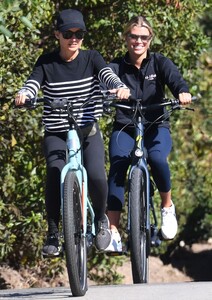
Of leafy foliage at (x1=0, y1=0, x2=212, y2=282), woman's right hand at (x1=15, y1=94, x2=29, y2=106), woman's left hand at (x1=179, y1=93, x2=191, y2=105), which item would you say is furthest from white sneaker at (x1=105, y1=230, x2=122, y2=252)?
leafy foliage at (x1=0, y1=0, x2=212, y2=282)

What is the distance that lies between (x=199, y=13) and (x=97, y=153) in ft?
14.5

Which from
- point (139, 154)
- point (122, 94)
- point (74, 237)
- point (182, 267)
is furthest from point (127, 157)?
point (182, 267)

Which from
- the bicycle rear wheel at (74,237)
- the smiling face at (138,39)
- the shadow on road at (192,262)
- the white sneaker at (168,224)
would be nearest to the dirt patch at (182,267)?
the shadow on road at (192,262)

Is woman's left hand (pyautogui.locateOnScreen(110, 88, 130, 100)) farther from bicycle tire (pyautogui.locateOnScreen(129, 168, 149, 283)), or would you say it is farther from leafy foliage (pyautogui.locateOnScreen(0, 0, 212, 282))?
leafy foliage (pyautogui.locateOnScreen(0, 0, 212, 282))

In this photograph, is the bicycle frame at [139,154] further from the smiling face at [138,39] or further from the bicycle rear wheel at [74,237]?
the bicycle rear wheel at [74,237]

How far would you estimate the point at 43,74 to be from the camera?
855 centimetres

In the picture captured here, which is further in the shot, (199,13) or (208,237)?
(208,237)

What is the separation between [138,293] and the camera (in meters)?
8.01

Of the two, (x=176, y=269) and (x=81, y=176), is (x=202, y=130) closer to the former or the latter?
(x=176, y=269)

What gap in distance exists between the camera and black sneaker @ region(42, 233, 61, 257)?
823 cm

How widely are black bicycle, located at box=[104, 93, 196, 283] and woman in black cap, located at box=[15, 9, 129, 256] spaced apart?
32cm

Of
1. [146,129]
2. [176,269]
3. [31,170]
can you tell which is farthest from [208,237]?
[146,129]

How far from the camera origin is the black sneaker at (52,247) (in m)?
8.23

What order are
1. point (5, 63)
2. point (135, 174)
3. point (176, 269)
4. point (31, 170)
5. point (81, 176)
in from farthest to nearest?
point (176, 269) → point (31, 170) → point (5, 63) → point (135, 174) → point (81, 176)
